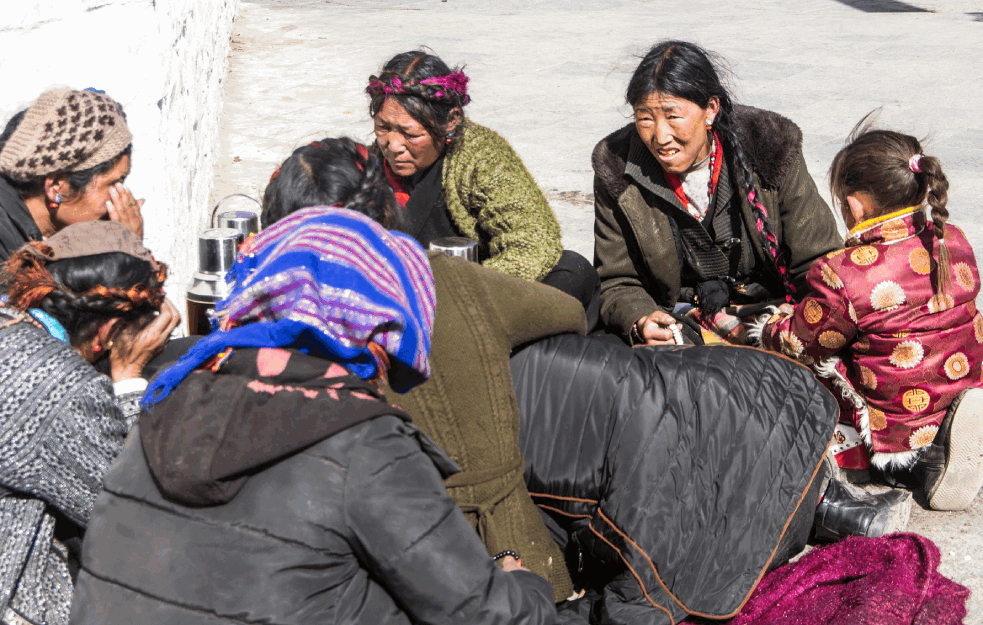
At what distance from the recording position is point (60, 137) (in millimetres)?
2539

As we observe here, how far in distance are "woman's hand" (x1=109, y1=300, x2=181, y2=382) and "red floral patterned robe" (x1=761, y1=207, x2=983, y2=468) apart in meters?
1.86

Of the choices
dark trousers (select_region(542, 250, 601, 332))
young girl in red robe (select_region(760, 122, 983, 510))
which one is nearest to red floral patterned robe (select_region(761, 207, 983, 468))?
young girl in red robe (select_region(760, 122, 983, 510))

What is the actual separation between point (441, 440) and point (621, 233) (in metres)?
1.73

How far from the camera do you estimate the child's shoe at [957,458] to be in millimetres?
2816

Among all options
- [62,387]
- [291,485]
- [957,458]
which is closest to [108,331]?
[62,387]

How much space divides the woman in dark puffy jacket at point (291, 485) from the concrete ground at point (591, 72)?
1791mm

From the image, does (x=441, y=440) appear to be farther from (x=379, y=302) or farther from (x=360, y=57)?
(x=360, y=57)

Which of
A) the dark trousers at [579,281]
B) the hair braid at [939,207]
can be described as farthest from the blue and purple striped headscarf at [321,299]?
the dark trousers at [579,281]

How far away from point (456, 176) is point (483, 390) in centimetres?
156

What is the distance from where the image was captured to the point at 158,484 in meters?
1.42

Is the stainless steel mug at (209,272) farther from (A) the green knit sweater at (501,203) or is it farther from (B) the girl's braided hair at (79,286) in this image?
(A) the green knit sweater at (501,203)

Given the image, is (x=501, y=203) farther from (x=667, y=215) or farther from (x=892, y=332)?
(x=892, y=332)

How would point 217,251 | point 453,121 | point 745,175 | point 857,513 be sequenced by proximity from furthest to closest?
1. point 453,121
2. point 745,175
3. point 217,251
4. point 857,513

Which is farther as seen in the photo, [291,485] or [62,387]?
[62,387]
